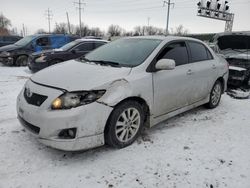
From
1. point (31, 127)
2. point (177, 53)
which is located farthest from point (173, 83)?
point (31, 127)

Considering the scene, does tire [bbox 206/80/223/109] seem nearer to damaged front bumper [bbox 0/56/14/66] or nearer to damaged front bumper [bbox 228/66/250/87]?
damaged front bumper [bbox 228/66/250/87]

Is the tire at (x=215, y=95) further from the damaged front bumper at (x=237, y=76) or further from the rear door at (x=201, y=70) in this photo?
the damaged front bumper at (x=237, y=76)

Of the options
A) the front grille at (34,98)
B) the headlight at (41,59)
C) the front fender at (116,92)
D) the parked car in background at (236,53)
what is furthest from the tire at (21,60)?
the front fender at (116,92)

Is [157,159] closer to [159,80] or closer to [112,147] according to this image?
[112,147]

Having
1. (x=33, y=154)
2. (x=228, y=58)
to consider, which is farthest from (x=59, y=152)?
(x=228, y=58)

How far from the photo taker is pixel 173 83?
376 centimetres

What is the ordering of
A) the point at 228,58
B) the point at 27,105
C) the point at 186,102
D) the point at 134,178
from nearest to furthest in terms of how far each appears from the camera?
1. the point at 134,178
2. the point at 27,105
3. the point at 186,102
4. the point at 228,58

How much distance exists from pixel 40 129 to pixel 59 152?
20.3 inches

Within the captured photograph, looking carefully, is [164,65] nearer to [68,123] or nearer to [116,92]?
[116,92]

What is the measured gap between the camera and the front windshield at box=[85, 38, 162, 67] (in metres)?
3.57

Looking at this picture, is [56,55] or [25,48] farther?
[25,48]

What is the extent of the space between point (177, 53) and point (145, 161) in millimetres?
2022

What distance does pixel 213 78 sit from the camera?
4.87m

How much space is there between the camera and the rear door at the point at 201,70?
14.1 ft
